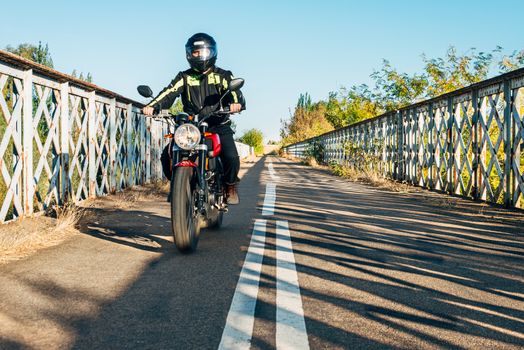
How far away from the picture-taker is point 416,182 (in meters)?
14.1

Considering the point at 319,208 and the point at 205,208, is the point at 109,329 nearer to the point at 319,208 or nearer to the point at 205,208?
the point at 205,208

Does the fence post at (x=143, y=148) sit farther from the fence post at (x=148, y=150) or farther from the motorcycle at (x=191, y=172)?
the motorcycle at (x=191, y=172)

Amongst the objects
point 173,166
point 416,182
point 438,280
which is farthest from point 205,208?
point 416,182

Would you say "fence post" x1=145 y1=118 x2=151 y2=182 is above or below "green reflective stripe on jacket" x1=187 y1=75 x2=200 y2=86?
below

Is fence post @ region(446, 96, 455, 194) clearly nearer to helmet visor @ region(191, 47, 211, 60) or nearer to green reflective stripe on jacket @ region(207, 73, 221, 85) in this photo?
green reflective stripe on jacket @ region(207, 73, 221, 85)

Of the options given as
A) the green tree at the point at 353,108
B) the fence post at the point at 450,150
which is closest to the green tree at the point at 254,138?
the green tree at the point at 353,108

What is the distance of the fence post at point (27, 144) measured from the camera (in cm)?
679

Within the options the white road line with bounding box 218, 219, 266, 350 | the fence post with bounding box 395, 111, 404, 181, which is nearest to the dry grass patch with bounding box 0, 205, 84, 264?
the white road line with bounding box 218, 219, 266, 350

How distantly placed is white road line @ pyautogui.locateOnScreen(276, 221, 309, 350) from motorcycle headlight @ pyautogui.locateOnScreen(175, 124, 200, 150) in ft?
4.06

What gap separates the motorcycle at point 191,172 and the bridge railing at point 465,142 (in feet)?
16.7

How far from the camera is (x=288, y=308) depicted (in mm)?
3133

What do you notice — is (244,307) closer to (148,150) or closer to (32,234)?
(32,234)

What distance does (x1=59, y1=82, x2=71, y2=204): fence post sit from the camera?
8219 millimetres

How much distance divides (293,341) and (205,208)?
8.80ft
